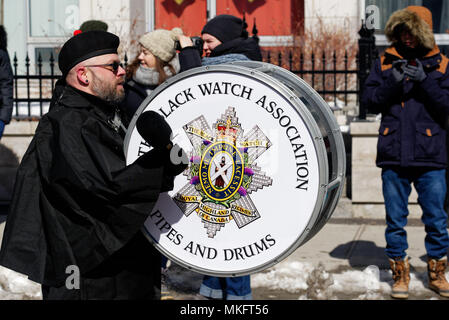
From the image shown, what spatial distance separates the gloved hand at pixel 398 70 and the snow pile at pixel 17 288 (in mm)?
2891

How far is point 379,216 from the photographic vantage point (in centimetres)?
877

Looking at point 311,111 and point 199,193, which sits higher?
point 311,111

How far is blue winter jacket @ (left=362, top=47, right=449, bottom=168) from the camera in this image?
5770 mm

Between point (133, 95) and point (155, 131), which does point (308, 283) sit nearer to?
point (133, 95)

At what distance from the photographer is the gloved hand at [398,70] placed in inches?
223

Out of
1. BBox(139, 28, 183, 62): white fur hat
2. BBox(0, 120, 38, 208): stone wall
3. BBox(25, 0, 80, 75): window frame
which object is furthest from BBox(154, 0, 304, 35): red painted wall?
BBox(139, 28, 183, 62): white fur hat

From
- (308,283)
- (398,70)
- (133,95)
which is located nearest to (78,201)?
(133,95)

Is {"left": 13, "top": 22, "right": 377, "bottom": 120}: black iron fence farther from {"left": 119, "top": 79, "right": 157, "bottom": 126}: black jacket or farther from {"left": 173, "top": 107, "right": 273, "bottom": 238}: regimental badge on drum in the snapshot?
{"left": 173, "top": 107, "right": 273, "bottom": 238}: regimental badge on drum

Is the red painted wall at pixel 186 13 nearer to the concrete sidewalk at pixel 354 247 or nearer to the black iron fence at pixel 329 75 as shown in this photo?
the black iron fence at pixel 329 75

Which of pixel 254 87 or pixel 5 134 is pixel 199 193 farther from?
pixel 5 134

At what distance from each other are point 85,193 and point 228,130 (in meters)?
0.65

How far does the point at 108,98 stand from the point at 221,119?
0.50 metres

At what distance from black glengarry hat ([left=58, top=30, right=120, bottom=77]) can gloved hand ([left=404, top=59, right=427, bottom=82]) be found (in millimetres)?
2673
